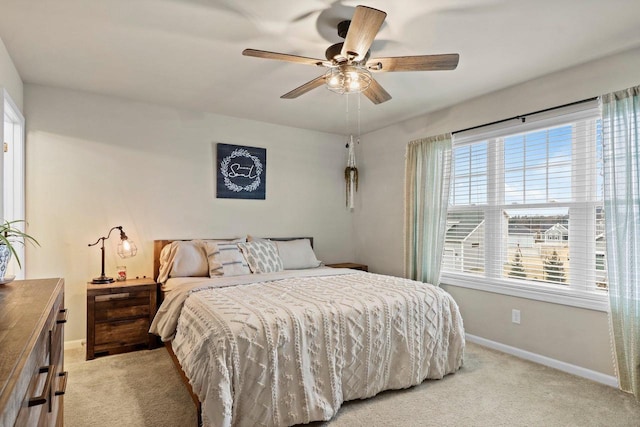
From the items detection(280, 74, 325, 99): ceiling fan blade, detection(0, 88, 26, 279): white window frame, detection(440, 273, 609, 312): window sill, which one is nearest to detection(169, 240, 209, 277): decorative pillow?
detection(0, 88, 26, 279): white window frame

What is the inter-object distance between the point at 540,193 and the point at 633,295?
1.05m

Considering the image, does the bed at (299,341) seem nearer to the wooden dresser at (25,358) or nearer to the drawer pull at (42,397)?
the wooden dresser at (25,358)

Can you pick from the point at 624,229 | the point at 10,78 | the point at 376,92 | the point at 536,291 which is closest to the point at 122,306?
the point at 10,78

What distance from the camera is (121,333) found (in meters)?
3.30

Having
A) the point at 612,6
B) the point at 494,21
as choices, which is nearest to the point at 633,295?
the point at 612,6

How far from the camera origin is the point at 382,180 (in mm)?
4805

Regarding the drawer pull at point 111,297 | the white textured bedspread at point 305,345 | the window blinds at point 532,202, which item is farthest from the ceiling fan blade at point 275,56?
the drawer pull at point 111,297

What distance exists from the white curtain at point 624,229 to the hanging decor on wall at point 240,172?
11.2 feet

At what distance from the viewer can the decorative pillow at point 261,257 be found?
371cm

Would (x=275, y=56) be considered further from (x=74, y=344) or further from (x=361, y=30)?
(x=74, y=344)

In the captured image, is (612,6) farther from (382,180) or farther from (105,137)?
(105,137)

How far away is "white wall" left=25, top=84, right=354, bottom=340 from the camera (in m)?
3.38

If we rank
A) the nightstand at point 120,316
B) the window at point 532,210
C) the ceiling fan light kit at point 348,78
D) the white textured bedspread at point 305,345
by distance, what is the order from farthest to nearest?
the nightstand at point 120,316 → the window at point 532,210 → the ceiling fan light kit at point 348,78 → the white textured bedspread at point 305,345

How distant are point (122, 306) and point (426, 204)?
10.6 ft
